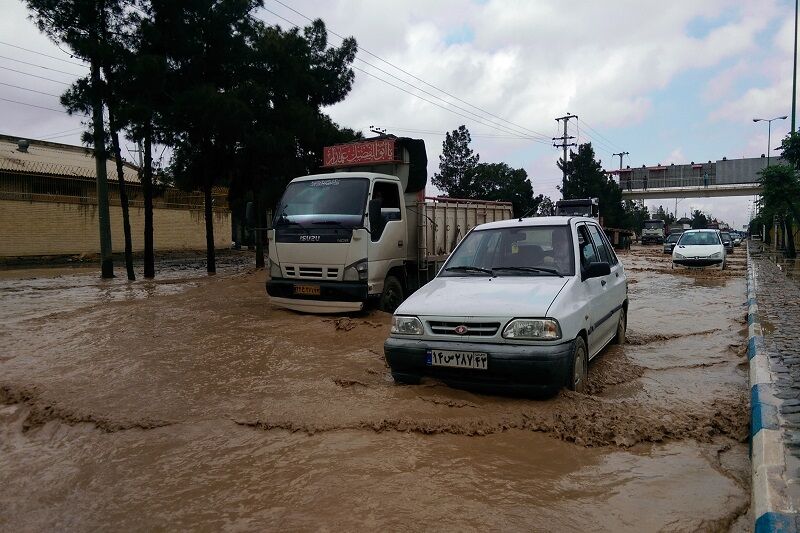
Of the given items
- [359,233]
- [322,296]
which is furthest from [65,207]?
[359,233]

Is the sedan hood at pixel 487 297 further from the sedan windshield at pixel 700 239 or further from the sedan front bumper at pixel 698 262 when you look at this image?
the sedan windshield at pixel 700 239

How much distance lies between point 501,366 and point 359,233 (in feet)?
14.9

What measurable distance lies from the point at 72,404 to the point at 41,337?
3710 mm

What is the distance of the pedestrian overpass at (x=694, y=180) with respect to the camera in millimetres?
61000

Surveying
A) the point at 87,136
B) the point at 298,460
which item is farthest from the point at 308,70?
the point at 298,460

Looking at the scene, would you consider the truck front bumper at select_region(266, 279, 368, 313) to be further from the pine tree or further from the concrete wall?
the pine tree

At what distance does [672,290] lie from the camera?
14.7 meters

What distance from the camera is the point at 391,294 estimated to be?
368 inches

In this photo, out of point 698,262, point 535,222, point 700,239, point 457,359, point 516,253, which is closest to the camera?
point 457,359

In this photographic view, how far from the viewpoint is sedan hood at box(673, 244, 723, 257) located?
65.4 feet

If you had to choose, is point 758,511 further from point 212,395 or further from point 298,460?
point 212,395

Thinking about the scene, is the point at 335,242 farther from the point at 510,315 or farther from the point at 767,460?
the point at 767,460

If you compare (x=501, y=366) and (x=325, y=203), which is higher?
(x=325, y=203)

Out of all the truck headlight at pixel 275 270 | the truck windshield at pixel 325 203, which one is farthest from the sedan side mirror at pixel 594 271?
the truck headlight at pixel 275 270
